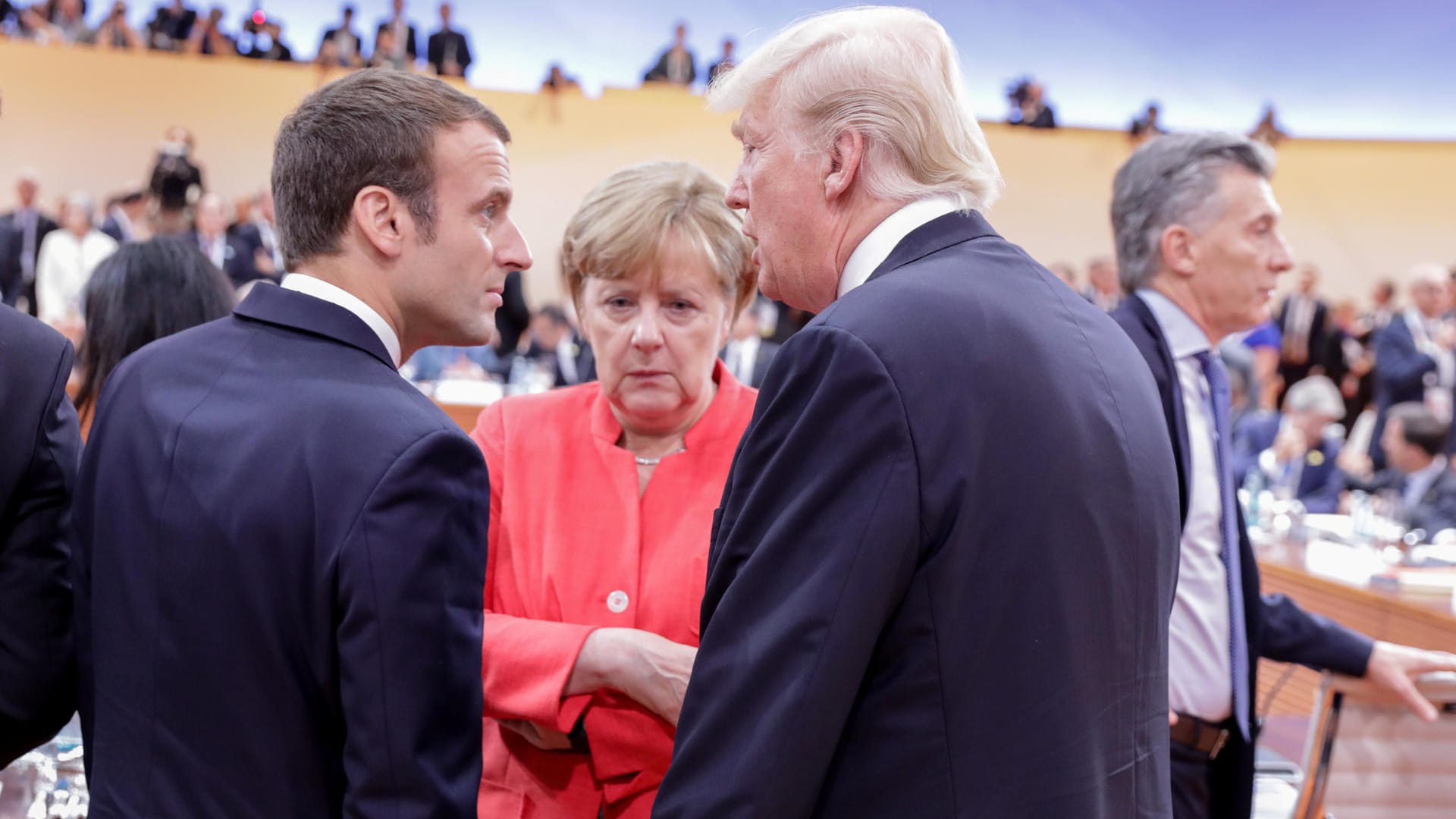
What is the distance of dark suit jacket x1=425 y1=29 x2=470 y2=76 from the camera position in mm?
13047

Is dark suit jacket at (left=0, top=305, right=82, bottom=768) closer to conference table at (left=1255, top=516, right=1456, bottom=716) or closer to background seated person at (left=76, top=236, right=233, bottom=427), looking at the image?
background seated person at (left=76, top=236, right=233, bottom=427)

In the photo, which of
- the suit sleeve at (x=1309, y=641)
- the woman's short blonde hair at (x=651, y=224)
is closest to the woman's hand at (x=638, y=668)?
the woman's short blonde hair at (x=651, y=224)

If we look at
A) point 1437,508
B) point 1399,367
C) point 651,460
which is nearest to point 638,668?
point 651,460

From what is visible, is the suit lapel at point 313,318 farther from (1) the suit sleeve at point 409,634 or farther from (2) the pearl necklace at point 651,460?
(2) the pearl necklace at point 651,460

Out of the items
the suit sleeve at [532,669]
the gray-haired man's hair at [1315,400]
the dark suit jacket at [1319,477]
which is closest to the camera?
the suit sleeve at [532,669]

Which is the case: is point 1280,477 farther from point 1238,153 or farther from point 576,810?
point 576,810

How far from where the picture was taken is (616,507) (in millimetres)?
1703

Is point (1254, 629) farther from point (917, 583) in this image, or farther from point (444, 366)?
point (444, 366)

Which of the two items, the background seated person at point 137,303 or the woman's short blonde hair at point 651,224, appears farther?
the background seated person at point 137,303

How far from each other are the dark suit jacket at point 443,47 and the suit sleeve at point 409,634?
41.2ft

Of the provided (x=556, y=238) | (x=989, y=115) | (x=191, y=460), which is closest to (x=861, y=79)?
(x=191, y=460)

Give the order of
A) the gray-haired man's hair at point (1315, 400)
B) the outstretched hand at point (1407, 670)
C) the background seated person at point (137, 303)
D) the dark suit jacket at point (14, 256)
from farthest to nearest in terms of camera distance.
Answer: the dark suit jacket at point (14, 256), the gray-haired man's hair at point (1315, 400), the background seated person at point (137, 303), the outstretched hand at point (1407, 670)

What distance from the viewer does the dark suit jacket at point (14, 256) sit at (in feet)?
31.8

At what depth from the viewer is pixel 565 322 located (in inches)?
364
